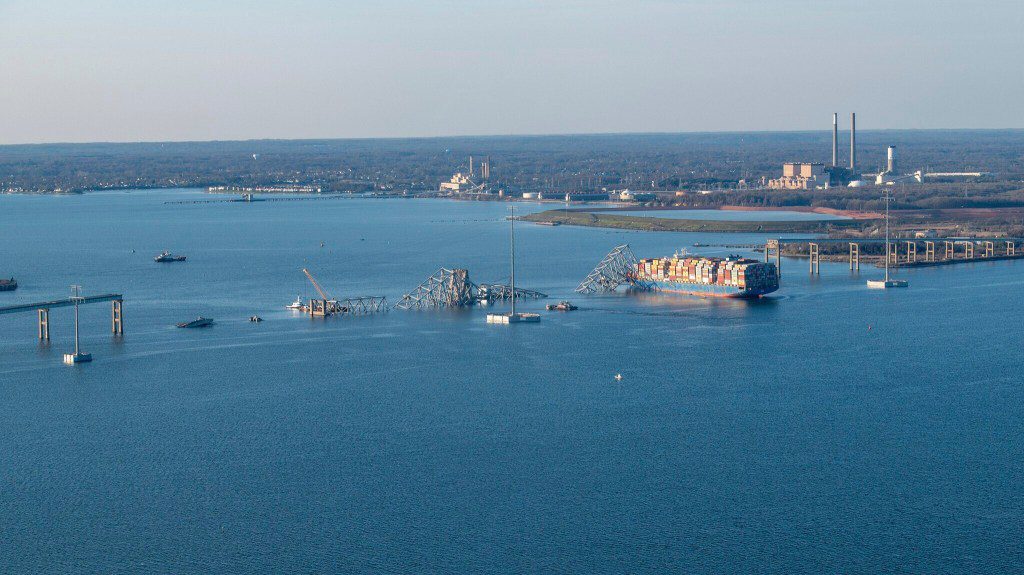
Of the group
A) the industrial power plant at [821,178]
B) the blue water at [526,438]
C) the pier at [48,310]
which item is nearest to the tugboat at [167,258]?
the blue water at [526,438]

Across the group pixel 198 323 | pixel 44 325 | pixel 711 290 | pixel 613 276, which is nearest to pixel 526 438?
pixel 198 323

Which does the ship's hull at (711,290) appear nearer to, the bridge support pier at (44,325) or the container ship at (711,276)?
the container ship at (711,276)

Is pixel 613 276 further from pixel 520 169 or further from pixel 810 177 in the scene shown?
pixel 520 169

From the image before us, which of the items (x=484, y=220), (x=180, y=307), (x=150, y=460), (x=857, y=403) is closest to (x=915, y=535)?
(x=857, y=403)

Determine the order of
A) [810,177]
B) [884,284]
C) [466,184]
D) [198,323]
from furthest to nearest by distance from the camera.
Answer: [466,184]
[810,177]
[884,284]
[198,323]

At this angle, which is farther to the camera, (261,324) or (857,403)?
(261,324)

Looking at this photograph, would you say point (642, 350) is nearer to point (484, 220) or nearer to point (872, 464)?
point (872, 464)
